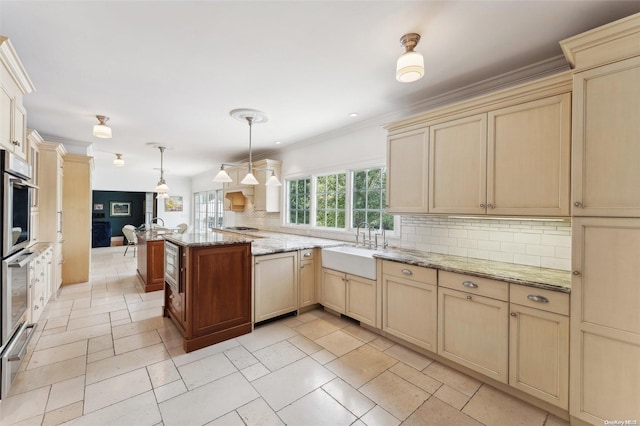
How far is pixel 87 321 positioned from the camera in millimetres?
3098

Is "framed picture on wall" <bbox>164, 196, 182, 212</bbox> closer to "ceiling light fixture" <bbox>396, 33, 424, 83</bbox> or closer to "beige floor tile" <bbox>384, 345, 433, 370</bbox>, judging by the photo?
"beige floor tile" <bbox>384, 345, 433, 370</bbox>

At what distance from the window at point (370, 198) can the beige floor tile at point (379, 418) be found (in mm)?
2078

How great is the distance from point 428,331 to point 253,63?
2783mm

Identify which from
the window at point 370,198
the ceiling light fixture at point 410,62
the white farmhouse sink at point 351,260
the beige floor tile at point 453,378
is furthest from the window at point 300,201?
the ceiling light fixture at point 410,62

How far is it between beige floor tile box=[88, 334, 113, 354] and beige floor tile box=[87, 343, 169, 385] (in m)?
0.26

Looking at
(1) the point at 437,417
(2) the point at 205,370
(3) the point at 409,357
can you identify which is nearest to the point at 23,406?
(2) the point at 205,370

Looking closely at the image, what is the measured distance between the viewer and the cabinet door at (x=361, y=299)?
111 inches

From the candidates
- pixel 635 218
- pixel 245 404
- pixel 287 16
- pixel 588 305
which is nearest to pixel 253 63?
pixel 287 16

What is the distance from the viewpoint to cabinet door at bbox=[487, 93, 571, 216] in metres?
1.89

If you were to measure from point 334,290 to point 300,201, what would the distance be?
2.15 m

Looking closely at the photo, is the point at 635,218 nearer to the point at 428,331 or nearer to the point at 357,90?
the point at 428,331

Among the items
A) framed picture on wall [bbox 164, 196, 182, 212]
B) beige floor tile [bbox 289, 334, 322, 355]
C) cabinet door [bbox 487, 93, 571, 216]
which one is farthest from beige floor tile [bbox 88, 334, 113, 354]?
framed picture on wall [bbox 164, 196, 182, 212]

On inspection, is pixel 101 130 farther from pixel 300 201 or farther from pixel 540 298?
pixel 540 298

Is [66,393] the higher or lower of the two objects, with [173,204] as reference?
lower
